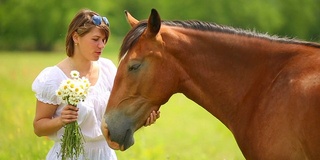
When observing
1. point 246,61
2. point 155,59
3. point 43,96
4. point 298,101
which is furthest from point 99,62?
point 298,101

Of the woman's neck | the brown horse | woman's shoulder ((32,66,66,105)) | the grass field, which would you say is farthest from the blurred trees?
the brown horse

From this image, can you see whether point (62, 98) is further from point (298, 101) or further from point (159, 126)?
point (159, 126)

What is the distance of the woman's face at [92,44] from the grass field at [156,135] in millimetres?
907

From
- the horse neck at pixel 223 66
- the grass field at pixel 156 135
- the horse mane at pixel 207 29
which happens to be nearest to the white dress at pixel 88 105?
the grass field at pixel 156 135

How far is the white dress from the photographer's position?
5.52 m

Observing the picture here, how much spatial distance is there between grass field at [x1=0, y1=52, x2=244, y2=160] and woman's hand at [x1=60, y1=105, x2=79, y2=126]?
0.92 meters

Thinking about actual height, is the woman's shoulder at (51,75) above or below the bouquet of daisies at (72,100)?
above

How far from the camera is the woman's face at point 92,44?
18.2ft

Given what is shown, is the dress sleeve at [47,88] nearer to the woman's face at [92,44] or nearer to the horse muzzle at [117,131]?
the woman's face at [92,44]

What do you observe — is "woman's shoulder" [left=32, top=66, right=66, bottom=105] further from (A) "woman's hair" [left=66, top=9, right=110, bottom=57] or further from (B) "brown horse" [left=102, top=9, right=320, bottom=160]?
(B) "brown horse" [left=102, top=9, right=320, bottom=160]

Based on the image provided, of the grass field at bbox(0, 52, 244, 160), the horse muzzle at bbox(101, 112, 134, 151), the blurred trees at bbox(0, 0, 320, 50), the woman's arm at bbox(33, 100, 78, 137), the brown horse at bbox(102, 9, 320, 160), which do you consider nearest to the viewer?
the brown horse at bbox(102, 9, 320, 160)

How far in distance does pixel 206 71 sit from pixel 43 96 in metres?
1.50

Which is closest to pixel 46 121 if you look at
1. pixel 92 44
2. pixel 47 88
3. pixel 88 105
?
pixel 47 88

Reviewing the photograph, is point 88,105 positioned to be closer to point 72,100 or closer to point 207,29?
point 72,100
